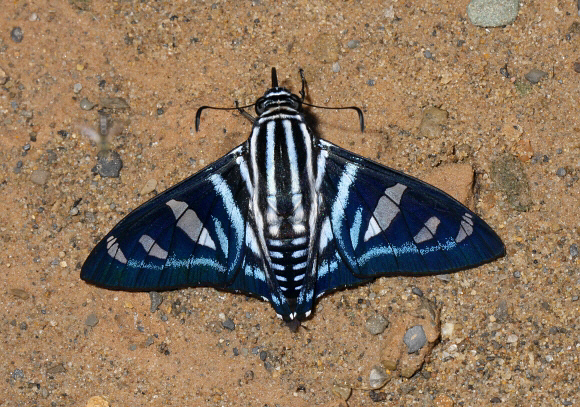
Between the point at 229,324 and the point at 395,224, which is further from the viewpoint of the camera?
the point at 229,324

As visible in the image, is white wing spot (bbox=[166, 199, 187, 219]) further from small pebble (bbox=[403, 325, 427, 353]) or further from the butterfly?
small pebble (bbox=[403, 325, 427, 353])

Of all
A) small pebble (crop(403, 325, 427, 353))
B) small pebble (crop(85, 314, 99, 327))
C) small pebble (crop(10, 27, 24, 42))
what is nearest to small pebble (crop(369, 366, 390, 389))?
small pebble (crop(403, 325, 427, 353))

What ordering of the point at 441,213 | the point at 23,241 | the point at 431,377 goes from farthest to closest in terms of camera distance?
1. the point at 23,241
2. the point at 431,377
3. the point at 441,213

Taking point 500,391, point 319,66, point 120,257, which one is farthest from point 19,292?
point 500,391

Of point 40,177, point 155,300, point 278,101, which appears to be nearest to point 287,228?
point 278,101

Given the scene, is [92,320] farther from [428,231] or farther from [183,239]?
[428,231]

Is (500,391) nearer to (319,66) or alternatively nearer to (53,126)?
(319,66)
